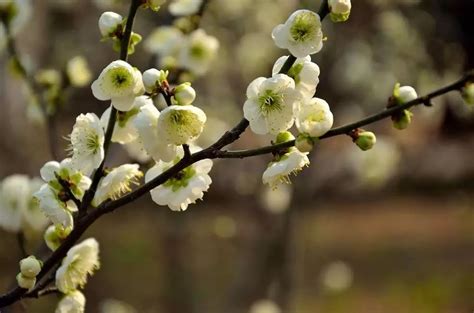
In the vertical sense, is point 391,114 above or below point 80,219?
above

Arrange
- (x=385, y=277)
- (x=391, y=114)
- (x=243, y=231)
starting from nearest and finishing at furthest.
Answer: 1. (x=391, y=114)
2. (x=243, y=231)
3. (x=385, y=277)

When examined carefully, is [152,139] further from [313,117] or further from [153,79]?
[313,117]

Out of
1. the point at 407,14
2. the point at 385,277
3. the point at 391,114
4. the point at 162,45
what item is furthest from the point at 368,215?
the point at 391,114

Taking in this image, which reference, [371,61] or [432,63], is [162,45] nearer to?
[432,63]

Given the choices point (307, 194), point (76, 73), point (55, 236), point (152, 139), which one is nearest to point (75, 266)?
→ point (55, 236)

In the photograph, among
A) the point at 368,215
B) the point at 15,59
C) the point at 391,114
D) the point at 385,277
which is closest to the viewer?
the point at 391,114

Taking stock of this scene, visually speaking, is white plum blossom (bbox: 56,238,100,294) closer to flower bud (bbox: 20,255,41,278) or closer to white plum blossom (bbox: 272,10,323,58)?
flower bud (bbox: 20,255,41,278)

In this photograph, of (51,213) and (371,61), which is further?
(371,61)
